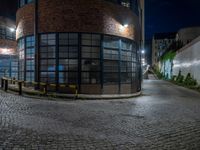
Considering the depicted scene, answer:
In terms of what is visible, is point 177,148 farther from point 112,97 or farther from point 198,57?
point 198,57

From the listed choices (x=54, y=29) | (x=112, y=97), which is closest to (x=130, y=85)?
(x=112, y=97)

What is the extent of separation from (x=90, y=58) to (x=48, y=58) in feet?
9.22

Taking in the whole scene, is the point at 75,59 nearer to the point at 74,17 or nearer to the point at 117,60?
the point at 74,17

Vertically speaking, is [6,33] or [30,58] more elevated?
[6,33]

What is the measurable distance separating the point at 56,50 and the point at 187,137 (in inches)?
422

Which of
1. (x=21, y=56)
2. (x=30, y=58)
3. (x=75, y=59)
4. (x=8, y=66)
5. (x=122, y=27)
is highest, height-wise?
(x=122, y=27)

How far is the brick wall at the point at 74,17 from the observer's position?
15391 mm

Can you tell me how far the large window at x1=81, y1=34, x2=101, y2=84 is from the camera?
50.8ft

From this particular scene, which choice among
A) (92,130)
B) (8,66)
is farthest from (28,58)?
(92,130)

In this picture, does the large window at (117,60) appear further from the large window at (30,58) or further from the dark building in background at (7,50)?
the dark building in background at (7,50)

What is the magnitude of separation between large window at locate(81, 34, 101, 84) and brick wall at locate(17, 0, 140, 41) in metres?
0.60

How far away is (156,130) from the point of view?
295 inches

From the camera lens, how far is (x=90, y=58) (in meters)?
15.7

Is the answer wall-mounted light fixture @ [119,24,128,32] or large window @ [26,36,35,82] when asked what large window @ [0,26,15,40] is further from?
wall-mounted light fixture @ [119,24,128,32]
